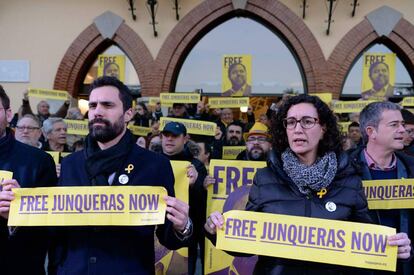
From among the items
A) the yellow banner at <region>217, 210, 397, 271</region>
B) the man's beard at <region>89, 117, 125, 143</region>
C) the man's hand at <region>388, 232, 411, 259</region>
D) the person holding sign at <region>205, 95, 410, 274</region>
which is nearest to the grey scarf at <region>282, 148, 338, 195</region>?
the person holding sign at <region>205, 95, 410, 274</region>

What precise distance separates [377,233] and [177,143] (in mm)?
2599

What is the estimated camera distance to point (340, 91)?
10.5 m

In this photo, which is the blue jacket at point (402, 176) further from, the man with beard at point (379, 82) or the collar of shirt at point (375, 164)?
the man with beard at point (379, 82)

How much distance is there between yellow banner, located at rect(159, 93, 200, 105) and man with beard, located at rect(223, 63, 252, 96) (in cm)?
103

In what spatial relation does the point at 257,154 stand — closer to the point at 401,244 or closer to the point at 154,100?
the point at 401,244

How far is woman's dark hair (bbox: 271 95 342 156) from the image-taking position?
2.42 meters

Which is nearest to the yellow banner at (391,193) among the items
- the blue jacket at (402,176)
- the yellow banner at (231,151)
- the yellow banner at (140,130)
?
the blue jacket at (402,176)

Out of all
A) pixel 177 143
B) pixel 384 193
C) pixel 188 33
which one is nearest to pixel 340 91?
pixel 188 33

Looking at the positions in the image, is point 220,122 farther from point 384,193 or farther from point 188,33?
point 384,193

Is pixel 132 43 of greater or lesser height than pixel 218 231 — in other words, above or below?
above

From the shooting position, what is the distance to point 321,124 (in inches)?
96.3

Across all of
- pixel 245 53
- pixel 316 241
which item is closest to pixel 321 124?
A: pixel 316 241

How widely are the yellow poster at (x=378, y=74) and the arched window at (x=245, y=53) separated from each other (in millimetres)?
Answer: 2509

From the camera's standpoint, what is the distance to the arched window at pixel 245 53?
11289mm
